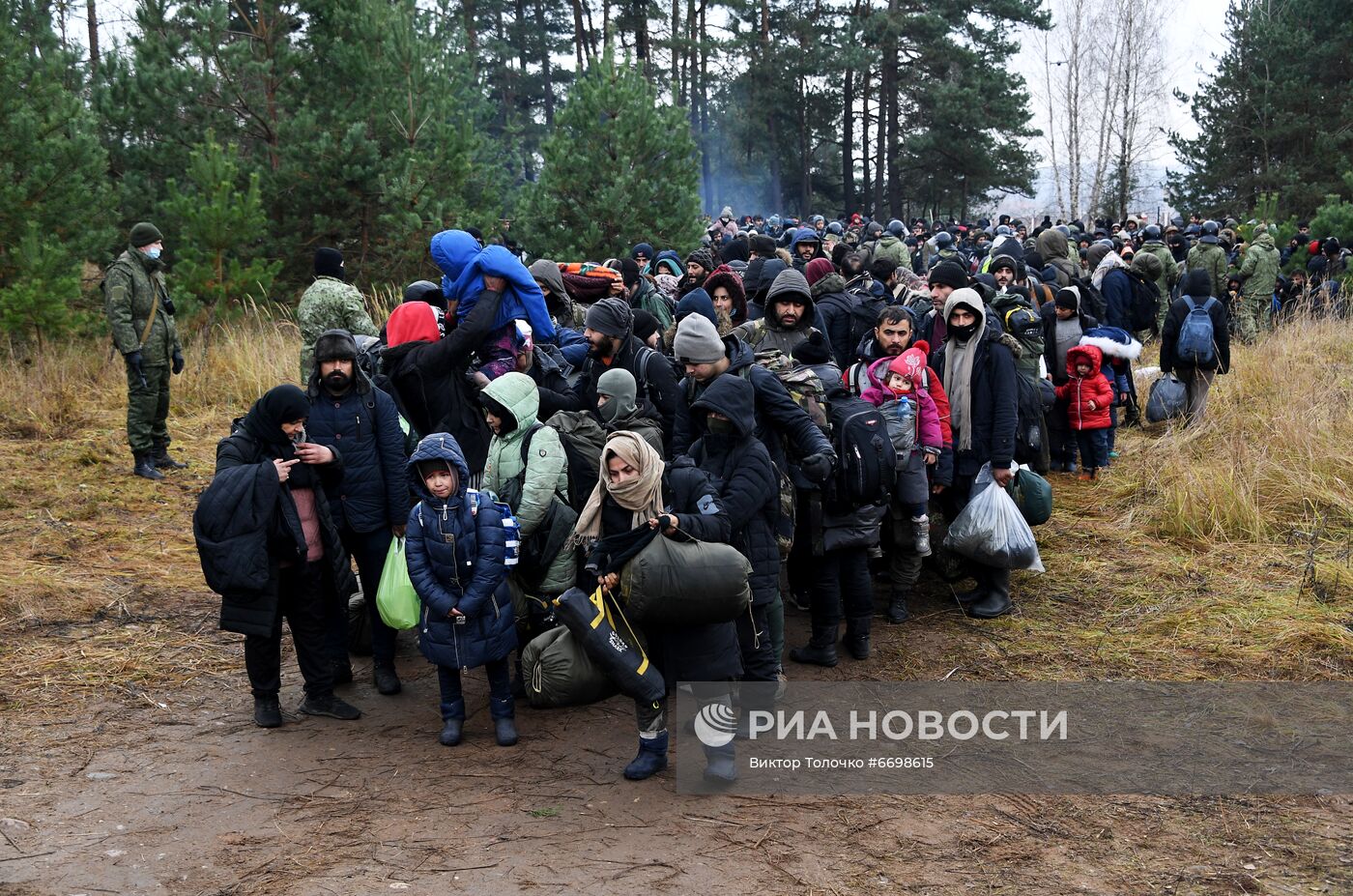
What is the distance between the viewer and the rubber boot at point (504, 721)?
16.3 ft

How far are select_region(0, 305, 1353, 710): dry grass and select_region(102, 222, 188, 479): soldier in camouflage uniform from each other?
1.61 ft

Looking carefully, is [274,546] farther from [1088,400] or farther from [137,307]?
[1088,400]

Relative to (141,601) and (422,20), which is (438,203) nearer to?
(422,20)

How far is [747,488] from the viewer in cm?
476

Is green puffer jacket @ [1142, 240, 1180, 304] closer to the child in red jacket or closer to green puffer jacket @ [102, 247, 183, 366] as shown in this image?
the child in red jacket

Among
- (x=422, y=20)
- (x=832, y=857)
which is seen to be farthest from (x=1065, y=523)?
(x=422, y=20)

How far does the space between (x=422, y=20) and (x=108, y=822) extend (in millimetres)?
13200

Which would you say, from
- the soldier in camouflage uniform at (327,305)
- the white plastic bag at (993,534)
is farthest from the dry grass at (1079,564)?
the soldier in camouflage uniform at (327,305)

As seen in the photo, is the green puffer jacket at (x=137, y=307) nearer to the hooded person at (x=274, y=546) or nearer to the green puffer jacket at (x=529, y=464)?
the hooded person at (x=274, y=546)

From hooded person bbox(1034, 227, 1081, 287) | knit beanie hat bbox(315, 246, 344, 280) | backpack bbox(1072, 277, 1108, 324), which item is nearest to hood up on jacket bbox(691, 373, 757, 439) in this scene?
knit beanie hat bbox(315, 246, 344, 280)

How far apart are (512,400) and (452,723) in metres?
1.51

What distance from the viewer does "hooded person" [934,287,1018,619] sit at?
20.9 feet

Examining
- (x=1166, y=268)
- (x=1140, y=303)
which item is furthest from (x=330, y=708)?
(x=1166, y=268)

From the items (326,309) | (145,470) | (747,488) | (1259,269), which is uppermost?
(1259,269)
